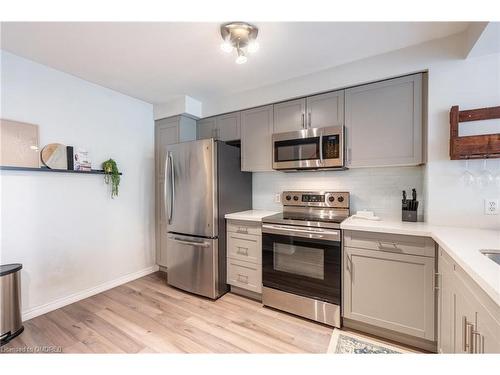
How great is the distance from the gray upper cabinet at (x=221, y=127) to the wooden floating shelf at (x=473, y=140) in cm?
202

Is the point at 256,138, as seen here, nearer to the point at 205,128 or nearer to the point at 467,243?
the point at 205,128

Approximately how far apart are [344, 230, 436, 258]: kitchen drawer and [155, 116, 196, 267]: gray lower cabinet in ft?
7.67

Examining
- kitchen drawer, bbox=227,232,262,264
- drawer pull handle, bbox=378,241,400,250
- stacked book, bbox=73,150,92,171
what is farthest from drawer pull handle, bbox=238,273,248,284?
stacked book, bbox=73,150,92,171

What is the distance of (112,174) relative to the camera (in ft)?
8.63

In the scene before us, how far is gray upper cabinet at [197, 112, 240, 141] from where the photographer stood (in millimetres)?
2754

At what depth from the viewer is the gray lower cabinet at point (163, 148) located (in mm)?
2939

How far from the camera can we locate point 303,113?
2.30 meters

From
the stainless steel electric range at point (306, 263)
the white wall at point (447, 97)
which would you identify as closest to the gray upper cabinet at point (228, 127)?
the stainless steel electric range at point (306, 263)

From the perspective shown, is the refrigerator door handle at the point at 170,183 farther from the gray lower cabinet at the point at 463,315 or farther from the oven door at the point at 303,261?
the gray lower cabinet at the point at 463,315

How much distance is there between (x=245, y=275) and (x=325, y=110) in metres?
1.93

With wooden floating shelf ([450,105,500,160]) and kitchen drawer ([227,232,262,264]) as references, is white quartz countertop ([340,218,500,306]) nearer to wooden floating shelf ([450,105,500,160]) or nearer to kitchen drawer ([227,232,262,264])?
wooden floating shelf ([450,105,500,160])

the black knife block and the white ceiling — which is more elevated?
the white ceiling

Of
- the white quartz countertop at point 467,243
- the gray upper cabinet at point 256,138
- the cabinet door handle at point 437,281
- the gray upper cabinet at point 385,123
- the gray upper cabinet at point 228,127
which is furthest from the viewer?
the gray upper cabinet at point 228,127

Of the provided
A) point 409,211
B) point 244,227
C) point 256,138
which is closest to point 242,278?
point 244,227
